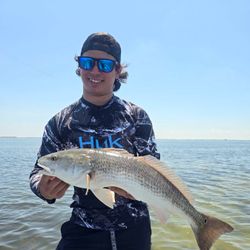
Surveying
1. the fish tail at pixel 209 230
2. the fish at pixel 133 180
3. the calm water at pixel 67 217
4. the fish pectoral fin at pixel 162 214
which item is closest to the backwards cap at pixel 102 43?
the fish at pixel 133 180

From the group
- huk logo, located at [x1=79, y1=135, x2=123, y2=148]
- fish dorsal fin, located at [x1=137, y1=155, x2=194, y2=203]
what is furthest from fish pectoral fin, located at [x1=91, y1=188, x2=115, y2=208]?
huk logo, located at [x1=79, y1=135, x2=123, y2=148]

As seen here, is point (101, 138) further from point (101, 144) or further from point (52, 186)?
point (52, 186)

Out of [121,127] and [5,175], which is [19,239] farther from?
[5,175]

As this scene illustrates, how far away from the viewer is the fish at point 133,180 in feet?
12.1

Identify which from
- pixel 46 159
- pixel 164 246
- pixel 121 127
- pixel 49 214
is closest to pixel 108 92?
pixel 121 127

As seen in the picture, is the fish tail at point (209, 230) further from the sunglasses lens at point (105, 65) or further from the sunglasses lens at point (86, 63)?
the sunglasses lens at point (86, 63)

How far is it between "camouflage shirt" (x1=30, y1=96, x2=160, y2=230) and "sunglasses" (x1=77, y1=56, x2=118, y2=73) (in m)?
0.43

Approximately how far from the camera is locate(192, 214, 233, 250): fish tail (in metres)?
3.77

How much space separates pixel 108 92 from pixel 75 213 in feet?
5.07

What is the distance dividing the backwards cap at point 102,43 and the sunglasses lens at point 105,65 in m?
0.19

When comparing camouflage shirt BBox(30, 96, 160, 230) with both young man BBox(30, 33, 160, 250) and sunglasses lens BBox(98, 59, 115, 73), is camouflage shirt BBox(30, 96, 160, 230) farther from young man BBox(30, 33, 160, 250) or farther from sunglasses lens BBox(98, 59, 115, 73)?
sunglasses lens BBox(98, 59, 115, 73)

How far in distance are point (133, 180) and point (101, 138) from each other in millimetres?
784

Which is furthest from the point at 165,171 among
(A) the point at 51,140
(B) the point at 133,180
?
(A) the point at 51,140

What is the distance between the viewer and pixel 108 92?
4.49 metres
